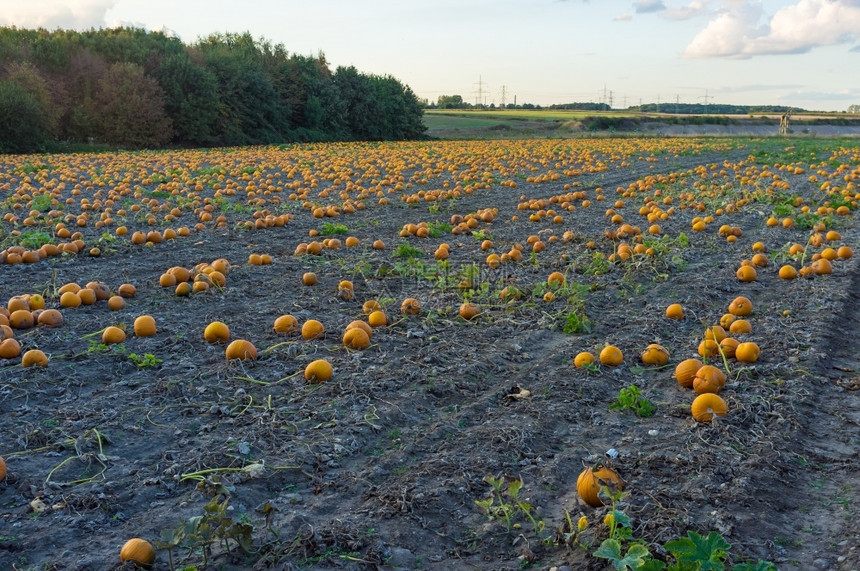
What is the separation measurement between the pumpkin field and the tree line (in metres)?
25.7

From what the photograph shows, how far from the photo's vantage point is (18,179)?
16.5m

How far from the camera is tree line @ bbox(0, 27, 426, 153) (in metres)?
31.1

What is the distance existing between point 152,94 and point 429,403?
35.8m

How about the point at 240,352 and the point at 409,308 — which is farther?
the point at 409,308

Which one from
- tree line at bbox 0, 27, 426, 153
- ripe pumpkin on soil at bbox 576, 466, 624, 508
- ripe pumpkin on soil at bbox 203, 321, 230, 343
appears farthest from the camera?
tree line at bbox 0, 27, 426, 153

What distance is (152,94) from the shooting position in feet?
117

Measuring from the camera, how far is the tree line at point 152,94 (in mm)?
31125

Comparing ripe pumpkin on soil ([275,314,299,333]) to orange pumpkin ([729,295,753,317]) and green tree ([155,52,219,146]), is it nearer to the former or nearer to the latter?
orange pumpkin ([729,295,753,317])

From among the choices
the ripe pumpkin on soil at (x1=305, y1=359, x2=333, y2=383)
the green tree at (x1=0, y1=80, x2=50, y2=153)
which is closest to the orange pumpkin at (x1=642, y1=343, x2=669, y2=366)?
the ripe pumpkin on soil at (x1=305, y1=359, x2=333, y2=383)

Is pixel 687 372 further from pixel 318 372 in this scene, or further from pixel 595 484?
pixel 318 372

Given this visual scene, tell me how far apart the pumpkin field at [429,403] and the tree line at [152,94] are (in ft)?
84.3

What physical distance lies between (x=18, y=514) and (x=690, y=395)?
394cm

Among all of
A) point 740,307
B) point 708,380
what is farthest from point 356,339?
point 740,307

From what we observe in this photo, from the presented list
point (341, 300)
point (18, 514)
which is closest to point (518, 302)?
point (341, 300)
